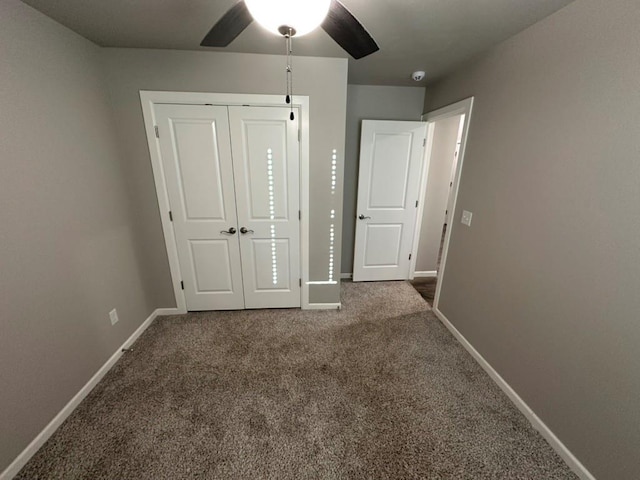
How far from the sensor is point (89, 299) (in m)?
1.74

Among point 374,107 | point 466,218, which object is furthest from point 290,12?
point 374,107

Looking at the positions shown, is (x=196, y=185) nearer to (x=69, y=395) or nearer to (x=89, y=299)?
(x=89, y=299)

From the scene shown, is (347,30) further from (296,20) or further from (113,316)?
(113,316)

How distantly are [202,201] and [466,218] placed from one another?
239 centimetres

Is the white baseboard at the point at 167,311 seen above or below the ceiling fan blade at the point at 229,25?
below

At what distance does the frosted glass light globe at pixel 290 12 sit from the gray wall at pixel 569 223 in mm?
1392

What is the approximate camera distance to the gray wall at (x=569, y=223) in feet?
3.68

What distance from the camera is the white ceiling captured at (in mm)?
1355

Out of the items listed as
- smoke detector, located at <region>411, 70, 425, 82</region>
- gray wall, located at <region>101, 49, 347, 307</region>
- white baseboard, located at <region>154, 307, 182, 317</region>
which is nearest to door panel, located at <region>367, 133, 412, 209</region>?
smoke detector, located at <region>411, 70, 425, 82</region>

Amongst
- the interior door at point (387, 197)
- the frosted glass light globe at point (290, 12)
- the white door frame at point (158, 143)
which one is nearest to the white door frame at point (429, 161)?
the interior door at point (387, 197)

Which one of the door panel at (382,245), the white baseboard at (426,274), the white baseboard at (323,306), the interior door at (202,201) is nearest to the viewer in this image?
the interior door at (202,201)

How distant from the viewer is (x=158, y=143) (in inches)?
83.4

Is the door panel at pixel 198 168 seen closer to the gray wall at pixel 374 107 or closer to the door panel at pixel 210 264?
the door panel at pixel 210 264

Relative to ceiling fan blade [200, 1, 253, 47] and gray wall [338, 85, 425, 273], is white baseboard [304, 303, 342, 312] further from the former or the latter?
ceiling fan blade [200, 1, 253, 47]
